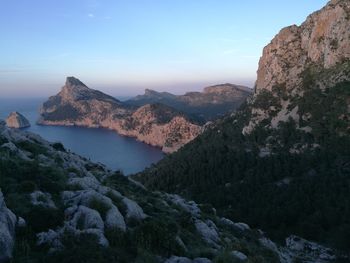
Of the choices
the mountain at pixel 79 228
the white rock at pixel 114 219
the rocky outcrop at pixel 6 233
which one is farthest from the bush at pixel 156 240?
the rocky outcrop at pixel 6 233

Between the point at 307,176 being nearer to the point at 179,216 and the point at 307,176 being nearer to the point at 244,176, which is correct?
the point at 244,176

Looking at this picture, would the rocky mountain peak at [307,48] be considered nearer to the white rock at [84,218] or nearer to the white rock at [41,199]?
the white rock at [41,199]

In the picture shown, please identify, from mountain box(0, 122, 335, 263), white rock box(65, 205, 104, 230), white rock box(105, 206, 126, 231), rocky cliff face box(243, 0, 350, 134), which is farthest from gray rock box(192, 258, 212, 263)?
rocky cliff face box(243, 0, 350, 134)

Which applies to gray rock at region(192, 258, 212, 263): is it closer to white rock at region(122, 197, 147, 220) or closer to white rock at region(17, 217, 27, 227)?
white rock at region(122, 197, 147, 220)

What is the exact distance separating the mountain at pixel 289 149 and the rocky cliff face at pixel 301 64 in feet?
1.14

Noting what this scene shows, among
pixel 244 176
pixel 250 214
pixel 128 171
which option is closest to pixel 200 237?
pixel 250 214

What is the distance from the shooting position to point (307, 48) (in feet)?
472

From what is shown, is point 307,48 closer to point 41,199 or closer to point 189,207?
point 189,207

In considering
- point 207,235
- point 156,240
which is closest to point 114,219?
point 156,240

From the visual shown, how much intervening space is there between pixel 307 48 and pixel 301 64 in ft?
25.7

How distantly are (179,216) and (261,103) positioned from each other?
11910cm

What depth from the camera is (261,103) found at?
144 m

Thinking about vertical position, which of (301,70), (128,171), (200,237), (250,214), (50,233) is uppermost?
(301,70)

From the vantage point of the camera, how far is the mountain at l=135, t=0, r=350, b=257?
81062 millimetres
